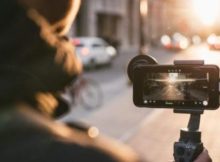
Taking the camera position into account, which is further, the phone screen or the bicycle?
the bicycle

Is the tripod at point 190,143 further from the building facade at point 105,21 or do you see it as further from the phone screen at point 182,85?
the building facade at point 105,21

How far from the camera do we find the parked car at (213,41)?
1983 mm

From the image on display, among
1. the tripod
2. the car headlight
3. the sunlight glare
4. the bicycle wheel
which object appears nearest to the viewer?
the tripod

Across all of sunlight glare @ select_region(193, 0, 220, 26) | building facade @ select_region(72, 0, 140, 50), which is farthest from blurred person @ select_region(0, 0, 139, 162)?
building facade @ select_region(72, 0, 140, 50)

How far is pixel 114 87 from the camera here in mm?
17062

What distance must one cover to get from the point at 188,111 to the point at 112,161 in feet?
2.23

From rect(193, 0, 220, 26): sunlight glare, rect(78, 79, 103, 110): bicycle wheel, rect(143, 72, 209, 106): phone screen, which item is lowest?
rect(143, 72, 209, 106): phone screen

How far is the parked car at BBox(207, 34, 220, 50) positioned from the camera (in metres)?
1.98

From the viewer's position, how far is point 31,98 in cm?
87

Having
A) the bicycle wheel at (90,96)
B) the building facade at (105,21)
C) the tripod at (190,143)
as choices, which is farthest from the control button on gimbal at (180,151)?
the building facade at (105,21)

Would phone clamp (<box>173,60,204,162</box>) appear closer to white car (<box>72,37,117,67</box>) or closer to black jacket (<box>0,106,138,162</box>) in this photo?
black jacket (<box>0,106,138,162</box>)

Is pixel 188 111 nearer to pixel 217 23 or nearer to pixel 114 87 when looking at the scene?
pixel 217 23

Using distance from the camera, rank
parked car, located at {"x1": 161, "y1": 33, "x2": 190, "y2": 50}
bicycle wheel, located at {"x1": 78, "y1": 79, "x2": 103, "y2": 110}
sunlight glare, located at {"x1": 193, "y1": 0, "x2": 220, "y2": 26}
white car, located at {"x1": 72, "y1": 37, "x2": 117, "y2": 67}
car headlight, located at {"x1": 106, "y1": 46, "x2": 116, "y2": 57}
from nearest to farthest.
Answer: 1. sunlight glare, located at {"x1": 193, "y1": 0, "x2": 220, "y2": 26}
2. parked car, located at {"x1": 161, "y1": 33, "x2": 190, "y2": 50}
3. bicycle wheel, located at {"x1": 78, "y1": 79, "x2": 103, "y2": 110}
4. white car, located at {"x1": 72, "y1": 37, "x2": 117, "y2": 67}
5. car headlight, located at {"x1": 106, "y1": 46, "x2": 116, "y2": 57}

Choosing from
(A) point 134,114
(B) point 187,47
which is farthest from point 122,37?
(B) point 187,47
